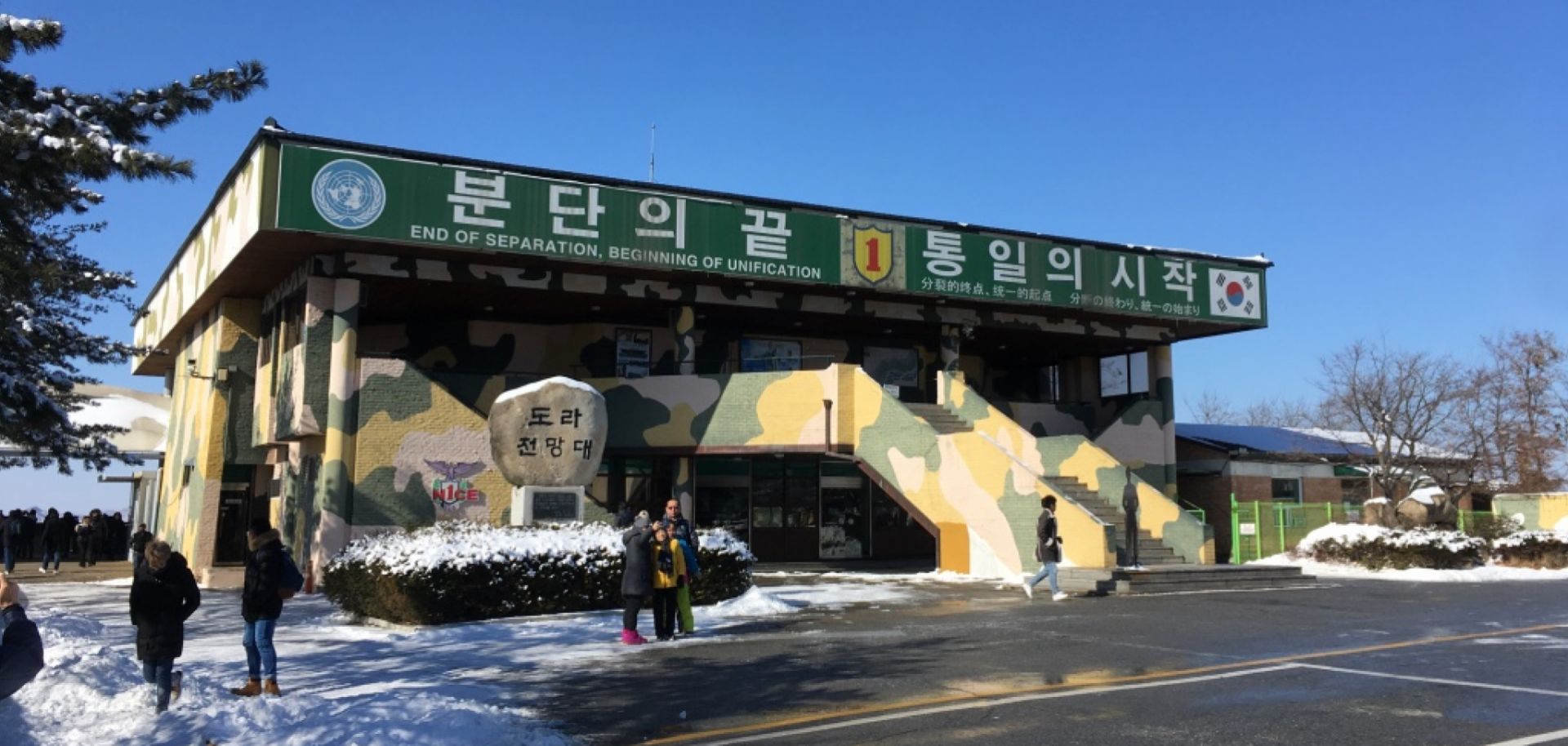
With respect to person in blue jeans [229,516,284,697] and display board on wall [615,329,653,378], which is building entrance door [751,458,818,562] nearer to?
display board on wall [615,329,653,378]

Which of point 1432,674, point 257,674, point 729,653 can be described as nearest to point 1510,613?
point 1432,674

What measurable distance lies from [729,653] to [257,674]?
456 cm

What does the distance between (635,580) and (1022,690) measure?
195 inches

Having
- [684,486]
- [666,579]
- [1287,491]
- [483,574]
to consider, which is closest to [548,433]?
[483,574]

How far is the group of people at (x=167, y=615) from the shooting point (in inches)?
Answer: 268

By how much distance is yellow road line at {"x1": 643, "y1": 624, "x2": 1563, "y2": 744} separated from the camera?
8.04m

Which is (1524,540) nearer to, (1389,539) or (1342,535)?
(1389,539)

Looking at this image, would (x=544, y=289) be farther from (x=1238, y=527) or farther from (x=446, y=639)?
(x=1238, y=527)

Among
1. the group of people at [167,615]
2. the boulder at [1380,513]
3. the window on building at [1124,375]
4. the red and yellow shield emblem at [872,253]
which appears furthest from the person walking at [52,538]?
the boulder at [1380,513]

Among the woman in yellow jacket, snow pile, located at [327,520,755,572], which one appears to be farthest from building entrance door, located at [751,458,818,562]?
the woman in yellow jacket

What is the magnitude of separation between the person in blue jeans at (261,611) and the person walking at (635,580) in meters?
3.92

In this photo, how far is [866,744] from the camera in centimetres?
748

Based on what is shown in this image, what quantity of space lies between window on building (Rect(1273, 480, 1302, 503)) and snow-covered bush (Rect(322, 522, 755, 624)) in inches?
949

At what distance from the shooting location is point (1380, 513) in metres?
27.6
